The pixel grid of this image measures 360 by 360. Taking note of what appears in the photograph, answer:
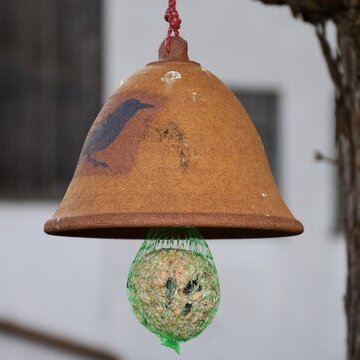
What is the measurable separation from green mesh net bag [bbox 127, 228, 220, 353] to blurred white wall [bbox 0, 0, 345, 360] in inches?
184

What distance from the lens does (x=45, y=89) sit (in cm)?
709

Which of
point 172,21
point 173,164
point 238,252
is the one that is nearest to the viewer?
point 173,164

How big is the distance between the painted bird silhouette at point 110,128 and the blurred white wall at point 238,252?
185 inches

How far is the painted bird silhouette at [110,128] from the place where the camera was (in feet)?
7.18

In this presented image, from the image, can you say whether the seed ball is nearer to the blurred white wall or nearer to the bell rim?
the bell rim

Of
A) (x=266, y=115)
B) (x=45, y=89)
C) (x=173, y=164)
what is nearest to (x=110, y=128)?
(x=173, y=164)

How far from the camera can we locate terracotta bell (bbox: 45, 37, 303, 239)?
2.04m

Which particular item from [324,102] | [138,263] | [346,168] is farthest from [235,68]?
[138,263]

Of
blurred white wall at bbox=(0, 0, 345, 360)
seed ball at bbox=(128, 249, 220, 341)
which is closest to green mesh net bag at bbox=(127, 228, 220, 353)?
seed ball at bbox=(128, 249, 220, 341)

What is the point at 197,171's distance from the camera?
210cm

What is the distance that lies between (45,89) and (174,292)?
198 inches

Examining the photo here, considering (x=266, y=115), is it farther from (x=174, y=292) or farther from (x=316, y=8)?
(x=174, y=292)

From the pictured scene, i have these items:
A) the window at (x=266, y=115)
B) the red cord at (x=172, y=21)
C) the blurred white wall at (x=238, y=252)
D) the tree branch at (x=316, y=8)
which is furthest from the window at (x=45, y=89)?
the red cord at (x=172, y=21)

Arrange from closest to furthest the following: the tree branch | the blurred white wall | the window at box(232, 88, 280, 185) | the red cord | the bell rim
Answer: the bell rim → the red cord → the tree branch → the blurred white wall → the window at box(232, 88, 280, 185)
